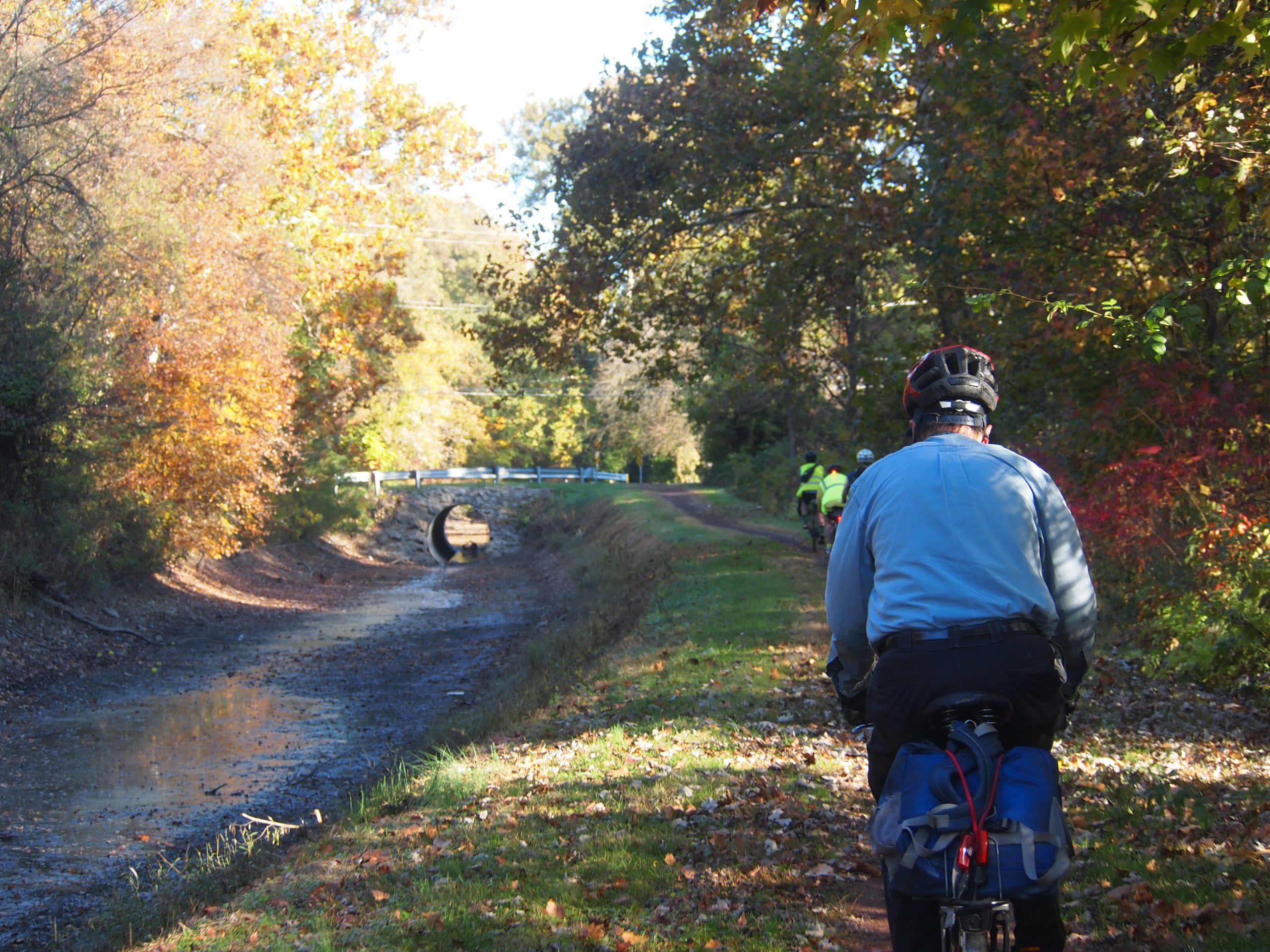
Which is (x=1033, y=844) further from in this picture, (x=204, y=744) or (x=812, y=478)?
(x=812, y=478)

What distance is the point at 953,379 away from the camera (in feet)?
12.4

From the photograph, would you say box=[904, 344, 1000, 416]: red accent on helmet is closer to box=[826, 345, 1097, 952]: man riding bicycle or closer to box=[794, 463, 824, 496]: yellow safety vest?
box=[826, 345, 1097, 952]: man riding bicycle

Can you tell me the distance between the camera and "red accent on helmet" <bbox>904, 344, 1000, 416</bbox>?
3.78 meters

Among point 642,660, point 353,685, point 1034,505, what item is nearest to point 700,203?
point 642,660

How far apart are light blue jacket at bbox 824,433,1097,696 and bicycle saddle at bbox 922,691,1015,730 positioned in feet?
0.67

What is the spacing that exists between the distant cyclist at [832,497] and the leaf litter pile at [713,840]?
839 centimetres

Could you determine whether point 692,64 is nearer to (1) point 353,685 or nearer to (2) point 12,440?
(1) point 353,685

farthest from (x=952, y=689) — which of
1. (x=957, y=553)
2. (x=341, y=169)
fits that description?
(x=341, y=169)

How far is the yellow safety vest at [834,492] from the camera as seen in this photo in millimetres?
19484

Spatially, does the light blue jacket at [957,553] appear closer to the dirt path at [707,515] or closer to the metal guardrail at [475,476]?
the dirt path at [707,515]

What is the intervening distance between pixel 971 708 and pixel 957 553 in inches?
17.4

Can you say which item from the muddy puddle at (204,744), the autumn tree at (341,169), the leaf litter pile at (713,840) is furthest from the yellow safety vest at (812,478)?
the autumn tree at (341,169)

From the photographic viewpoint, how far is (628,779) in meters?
8.29

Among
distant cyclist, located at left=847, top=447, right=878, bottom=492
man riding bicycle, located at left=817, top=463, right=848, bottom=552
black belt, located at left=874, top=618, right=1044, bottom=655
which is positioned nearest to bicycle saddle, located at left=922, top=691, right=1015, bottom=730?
black belt, located at left=874, top=618, right=1044, bottom=655
